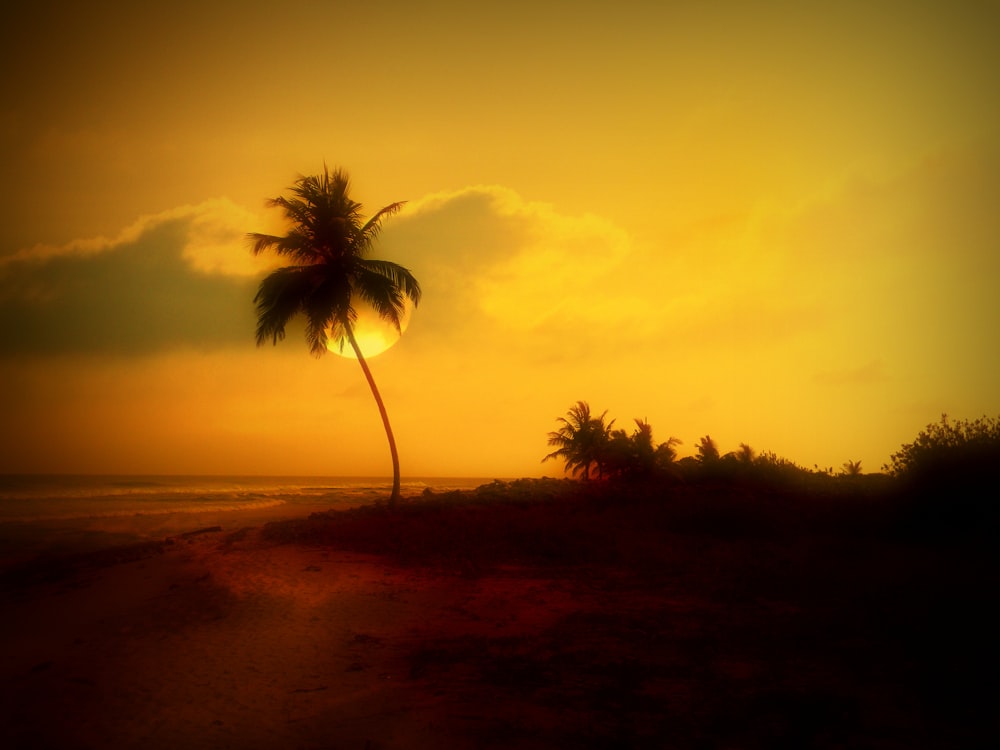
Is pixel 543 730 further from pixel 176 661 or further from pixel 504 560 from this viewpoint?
pixel 504 560

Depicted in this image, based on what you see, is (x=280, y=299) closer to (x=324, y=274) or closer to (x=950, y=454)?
(x=324, y=274)

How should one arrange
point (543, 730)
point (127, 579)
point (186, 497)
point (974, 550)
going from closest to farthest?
1. point (543, 730)
2. point (127, 579)
3. point (974, 550)
4. point (186, 497)

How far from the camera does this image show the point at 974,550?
11422mm

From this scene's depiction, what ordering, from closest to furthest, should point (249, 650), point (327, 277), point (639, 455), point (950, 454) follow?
point (249, 650) < point (950, 454) < point (327, 277) < point (639, 455)

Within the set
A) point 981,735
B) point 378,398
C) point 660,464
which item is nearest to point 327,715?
point 981,735

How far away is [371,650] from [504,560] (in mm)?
5404

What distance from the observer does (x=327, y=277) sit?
20453 mm

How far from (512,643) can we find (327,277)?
1653 centimetres

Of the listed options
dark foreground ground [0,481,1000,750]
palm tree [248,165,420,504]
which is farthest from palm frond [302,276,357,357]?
dark foreground ground [0,481,1000,750]

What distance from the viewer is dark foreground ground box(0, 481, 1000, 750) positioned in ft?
16.1

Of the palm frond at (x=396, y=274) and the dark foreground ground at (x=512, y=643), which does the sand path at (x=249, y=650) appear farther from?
the palm frond at (x=396, y=274)

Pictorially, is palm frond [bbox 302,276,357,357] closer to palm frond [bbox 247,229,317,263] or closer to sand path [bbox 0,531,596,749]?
palm frond [bbox 247,229,317,263]

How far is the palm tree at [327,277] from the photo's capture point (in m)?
20.2

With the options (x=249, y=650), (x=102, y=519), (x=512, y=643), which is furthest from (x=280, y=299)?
(x=512, y=643)
